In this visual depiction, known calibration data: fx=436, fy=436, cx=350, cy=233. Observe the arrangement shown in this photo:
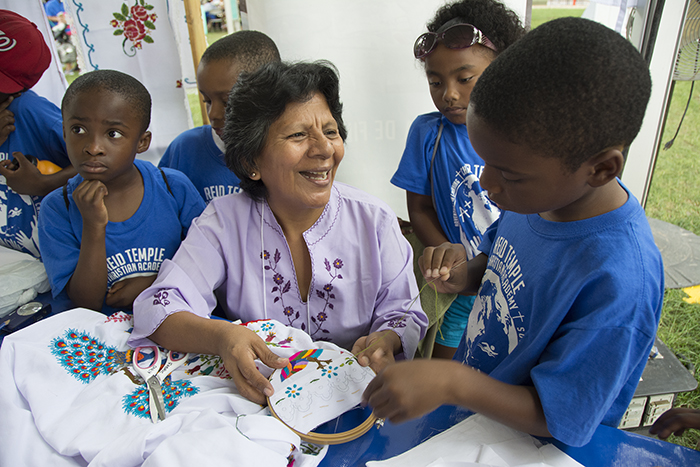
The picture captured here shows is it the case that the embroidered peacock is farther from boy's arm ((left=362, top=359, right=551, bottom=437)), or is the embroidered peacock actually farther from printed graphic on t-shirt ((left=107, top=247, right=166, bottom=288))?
printed graphic on t-shirt ((left=107, top=247, right=166, bottom=288))

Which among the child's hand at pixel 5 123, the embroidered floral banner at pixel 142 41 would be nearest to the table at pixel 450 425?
the child's hand at pixel 5 123

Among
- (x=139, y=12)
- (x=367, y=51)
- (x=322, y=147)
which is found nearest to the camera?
(x=322, y=147)

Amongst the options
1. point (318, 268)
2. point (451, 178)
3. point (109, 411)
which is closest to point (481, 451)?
point (318, 268)

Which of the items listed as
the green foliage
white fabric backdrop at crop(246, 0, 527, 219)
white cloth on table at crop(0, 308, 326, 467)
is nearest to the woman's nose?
white cloth on table at crop(0, 308, 326, 467)

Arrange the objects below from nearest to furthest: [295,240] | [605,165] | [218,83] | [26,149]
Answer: [605,165] → [295,240] → [218,83] → [26,149]

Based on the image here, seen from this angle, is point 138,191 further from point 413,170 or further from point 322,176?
point 413,170

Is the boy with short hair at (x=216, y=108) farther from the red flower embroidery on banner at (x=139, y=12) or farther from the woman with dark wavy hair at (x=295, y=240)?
the red flower embroidery on banner at (x=139, y=12)

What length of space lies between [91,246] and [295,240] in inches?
34.1

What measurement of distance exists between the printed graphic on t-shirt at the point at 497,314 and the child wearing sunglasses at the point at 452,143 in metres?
0.76

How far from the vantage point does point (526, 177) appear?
1.00 m

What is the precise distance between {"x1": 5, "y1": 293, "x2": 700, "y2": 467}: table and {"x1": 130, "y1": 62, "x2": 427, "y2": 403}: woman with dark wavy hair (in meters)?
Answer: 0.38

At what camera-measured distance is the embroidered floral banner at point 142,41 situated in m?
3.05

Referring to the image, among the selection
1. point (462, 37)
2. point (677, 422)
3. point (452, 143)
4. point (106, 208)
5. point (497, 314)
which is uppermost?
point (462, 37)

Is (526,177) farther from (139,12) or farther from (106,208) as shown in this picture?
(139,12)
